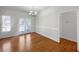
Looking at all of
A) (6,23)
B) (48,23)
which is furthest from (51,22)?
(6,23)

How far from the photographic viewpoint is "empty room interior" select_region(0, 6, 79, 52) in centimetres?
184

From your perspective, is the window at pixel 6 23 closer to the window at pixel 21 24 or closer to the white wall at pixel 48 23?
the window at pixel 21 24

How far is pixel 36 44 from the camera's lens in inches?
75.0

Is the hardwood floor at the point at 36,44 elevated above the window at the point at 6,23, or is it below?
below

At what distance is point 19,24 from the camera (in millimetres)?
1889

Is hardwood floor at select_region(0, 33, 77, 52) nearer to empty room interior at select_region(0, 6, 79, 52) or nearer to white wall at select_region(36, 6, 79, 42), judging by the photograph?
empty room interior at select_region(0, 6, 79, 52)

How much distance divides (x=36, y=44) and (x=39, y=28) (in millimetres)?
354

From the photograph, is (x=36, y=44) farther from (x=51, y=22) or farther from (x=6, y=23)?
(x=6, y=23)

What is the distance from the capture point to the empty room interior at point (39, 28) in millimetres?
1844

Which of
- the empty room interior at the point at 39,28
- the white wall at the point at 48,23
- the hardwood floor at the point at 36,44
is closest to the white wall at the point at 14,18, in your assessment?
the empty room interior at the point at 39,28

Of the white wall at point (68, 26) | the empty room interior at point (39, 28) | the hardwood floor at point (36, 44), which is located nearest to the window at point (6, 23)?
the empty room interior at point (39, 28)
